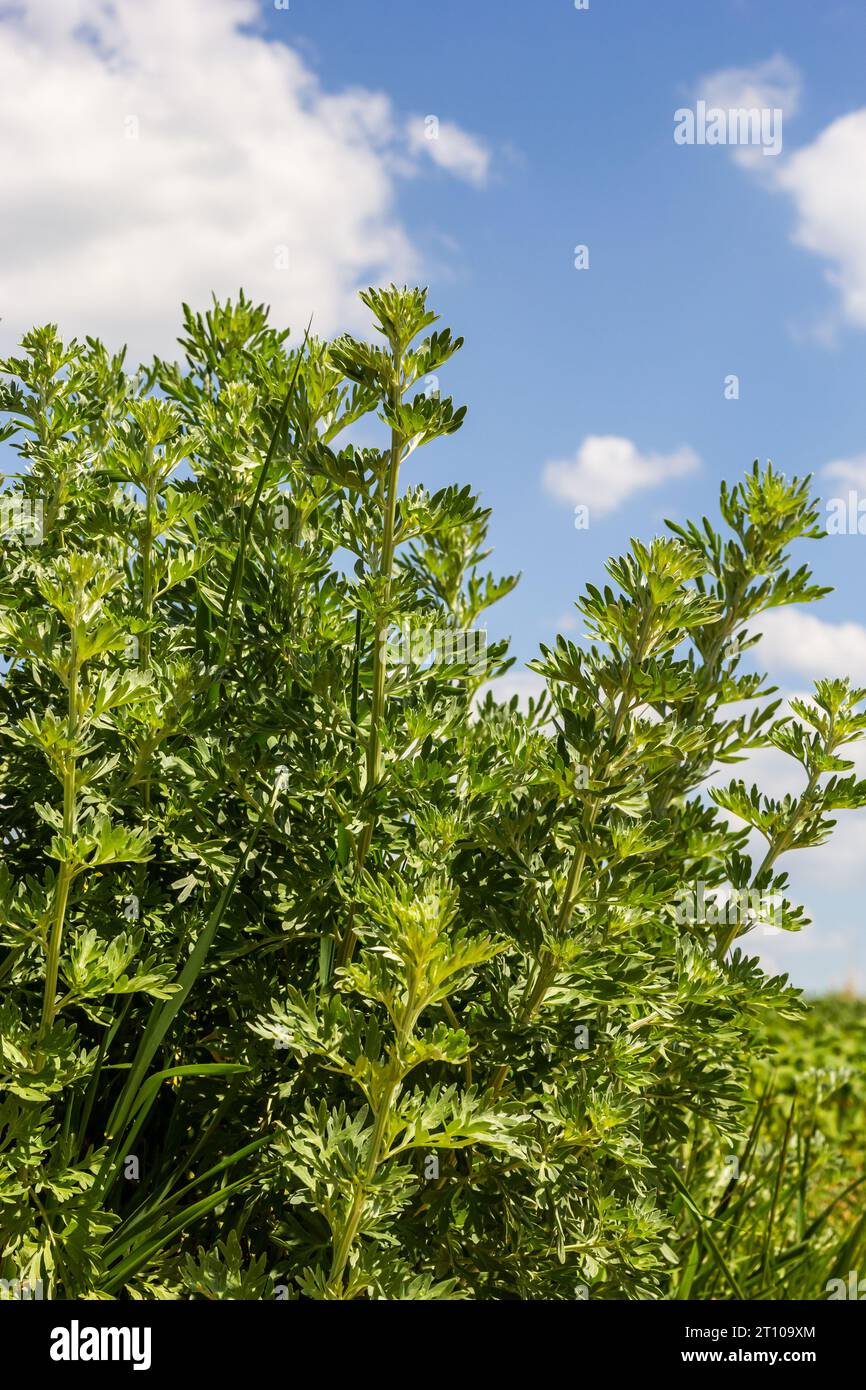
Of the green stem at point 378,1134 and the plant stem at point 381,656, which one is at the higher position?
the plant stem at point 381,656

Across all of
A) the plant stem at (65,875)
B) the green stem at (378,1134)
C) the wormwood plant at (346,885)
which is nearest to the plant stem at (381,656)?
the wormwood plant at (346,885)

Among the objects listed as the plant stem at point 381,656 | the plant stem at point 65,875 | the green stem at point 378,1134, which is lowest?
the green stem at point 378,1134

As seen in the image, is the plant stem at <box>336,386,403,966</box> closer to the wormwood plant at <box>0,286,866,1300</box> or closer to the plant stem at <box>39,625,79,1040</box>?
the wormwood plant at <box>0,286,866,1300</box>

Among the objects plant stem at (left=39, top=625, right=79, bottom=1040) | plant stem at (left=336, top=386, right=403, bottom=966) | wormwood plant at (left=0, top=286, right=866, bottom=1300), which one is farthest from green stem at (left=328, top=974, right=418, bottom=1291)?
plant stem at (left=39, top=625, right=79, bottom=1040)

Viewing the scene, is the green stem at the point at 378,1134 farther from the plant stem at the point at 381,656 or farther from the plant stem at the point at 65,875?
the plant stem at the point at 65,875

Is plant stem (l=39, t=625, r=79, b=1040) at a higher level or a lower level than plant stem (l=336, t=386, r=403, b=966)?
lower

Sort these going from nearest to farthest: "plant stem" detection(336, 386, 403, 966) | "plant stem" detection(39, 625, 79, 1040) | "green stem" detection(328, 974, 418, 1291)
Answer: "green stem" detection(328, 974, 418, 1291), "plant stem" detection(39, 625, 79, 1040), "plant stem" detection(336, 386, 403, 966)

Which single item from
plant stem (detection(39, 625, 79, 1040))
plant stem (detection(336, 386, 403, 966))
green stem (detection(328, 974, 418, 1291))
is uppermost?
plant stem (detection(336, 386, 403, 966))

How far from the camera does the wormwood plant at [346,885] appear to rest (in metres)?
2.17

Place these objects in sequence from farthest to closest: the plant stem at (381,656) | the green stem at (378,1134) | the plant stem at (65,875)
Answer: the plant stem at (381,656) < the plant stem at (65,875) < the green stem at (378,1134)

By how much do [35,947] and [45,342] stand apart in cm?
167

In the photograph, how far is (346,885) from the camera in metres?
2.36

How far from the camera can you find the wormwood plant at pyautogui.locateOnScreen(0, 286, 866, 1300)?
217cm
